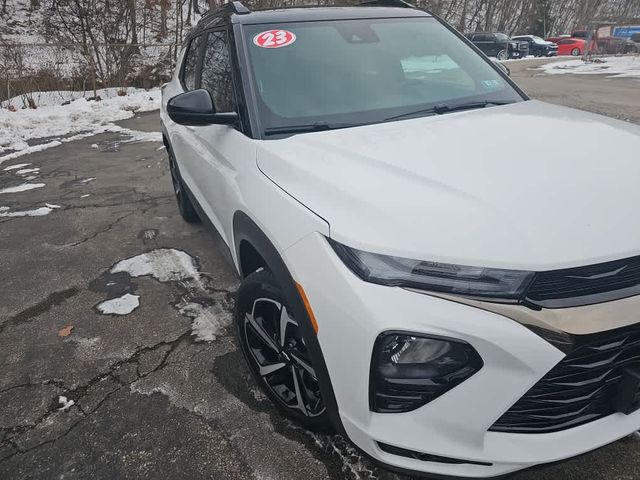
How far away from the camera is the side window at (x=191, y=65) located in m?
3.57

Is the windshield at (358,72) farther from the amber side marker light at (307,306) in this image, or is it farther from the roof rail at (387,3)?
the amber side marker light at (307,306)

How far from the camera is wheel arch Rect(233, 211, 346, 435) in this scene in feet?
5.22

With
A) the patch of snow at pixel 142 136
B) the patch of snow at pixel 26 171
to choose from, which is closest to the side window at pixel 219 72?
the patch of snow at pixel 26 171

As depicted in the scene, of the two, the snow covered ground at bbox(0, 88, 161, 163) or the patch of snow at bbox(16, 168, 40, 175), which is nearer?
the patch of snow at bbox(16, 168, 40, 175)

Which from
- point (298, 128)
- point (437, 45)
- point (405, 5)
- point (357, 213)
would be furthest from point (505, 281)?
point (405, 5)

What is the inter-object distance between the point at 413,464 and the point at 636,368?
754mm

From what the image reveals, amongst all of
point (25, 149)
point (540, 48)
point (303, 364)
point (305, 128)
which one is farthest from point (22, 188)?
point (540, 48)

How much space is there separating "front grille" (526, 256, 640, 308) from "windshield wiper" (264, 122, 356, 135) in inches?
49.4

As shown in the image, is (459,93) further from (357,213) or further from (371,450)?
(371,450)

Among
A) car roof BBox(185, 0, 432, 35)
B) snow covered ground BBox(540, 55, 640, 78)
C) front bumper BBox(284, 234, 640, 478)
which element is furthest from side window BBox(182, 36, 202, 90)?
snow covered ground BBox(540, 55, 640, 78)

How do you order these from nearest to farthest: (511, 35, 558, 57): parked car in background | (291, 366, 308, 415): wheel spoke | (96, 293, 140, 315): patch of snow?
(291, 366, 308, 415): wheel spoke, (96, 293, 140, 315): patch of snow, (511, 35, 558, 57): parked car in background

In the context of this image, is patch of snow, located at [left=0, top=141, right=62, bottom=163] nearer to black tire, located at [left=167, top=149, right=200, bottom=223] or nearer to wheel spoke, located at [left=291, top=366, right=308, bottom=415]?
black tire, located at [left=167, top=149, right=200, bottom=223]

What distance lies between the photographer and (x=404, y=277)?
55.1 inches

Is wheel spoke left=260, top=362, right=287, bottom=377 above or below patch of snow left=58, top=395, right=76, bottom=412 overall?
above
